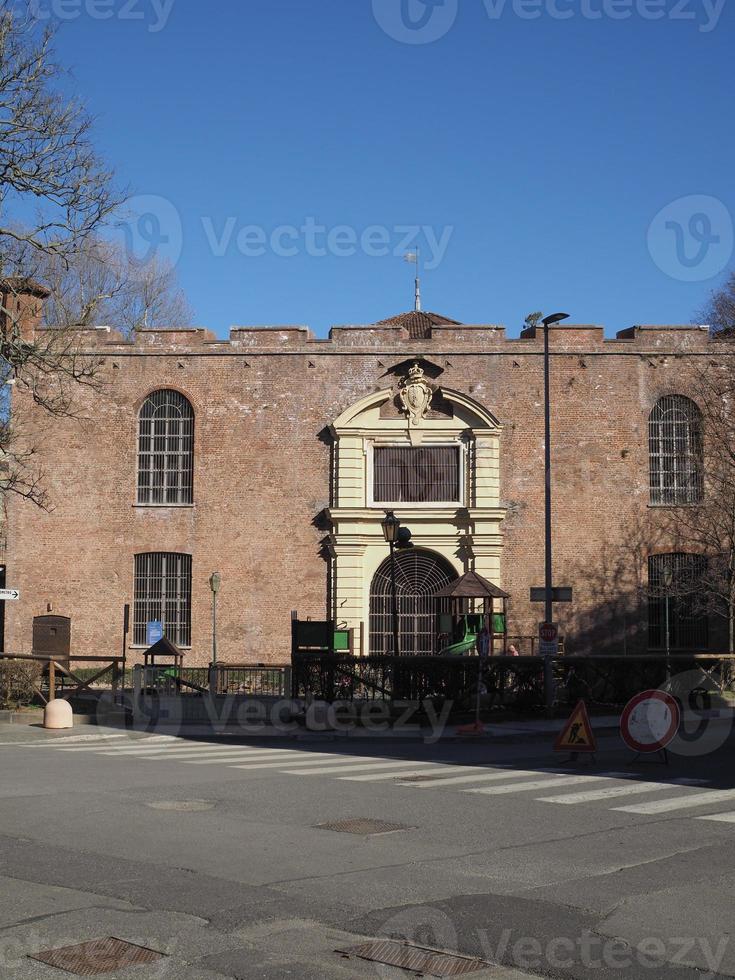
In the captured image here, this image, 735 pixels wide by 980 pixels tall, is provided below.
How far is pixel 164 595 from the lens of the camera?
1469 inches

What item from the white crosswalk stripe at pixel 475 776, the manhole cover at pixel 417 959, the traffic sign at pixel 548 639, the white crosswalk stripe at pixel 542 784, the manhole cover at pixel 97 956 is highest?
the traffic sign at pixel 548 639

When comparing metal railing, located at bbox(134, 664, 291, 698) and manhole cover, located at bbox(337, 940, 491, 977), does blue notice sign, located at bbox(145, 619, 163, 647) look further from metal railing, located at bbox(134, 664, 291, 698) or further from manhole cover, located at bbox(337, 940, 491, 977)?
manhole cover, located at bbox(337, 940, 491, 977)

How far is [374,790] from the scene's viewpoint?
1370cm

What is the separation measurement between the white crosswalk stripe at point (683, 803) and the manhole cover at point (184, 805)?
4.27m

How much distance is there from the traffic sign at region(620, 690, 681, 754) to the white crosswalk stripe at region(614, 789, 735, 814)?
1.83m

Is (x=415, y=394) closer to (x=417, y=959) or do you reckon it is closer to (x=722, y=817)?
(x=722, y=817)

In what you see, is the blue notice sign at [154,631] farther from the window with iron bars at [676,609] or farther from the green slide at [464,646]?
the window with iron bars at [676,609]

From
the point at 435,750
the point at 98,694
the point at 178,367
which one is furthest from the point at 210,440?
the point at 435,750

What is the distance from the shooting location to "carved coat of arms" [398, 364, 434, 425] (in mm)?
37250

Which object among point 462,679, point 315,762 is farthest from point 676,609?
point 315,762

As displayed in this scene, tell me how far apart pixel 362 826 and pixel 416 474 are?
2663 centimetres

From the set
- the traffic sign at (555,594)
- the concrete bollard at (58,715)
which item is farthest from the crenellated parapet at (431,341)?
the concrete bollard at (58,715)

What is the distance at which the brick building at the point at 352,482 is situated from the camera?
3666 cm

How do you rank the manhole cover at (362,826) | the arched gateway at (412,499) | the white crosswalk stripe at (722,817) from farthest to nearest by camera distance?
1. the arched gateway at (412,499)
2. the white crosswalk stripe at (722,817)
3. the manhole cover at (362,826)
